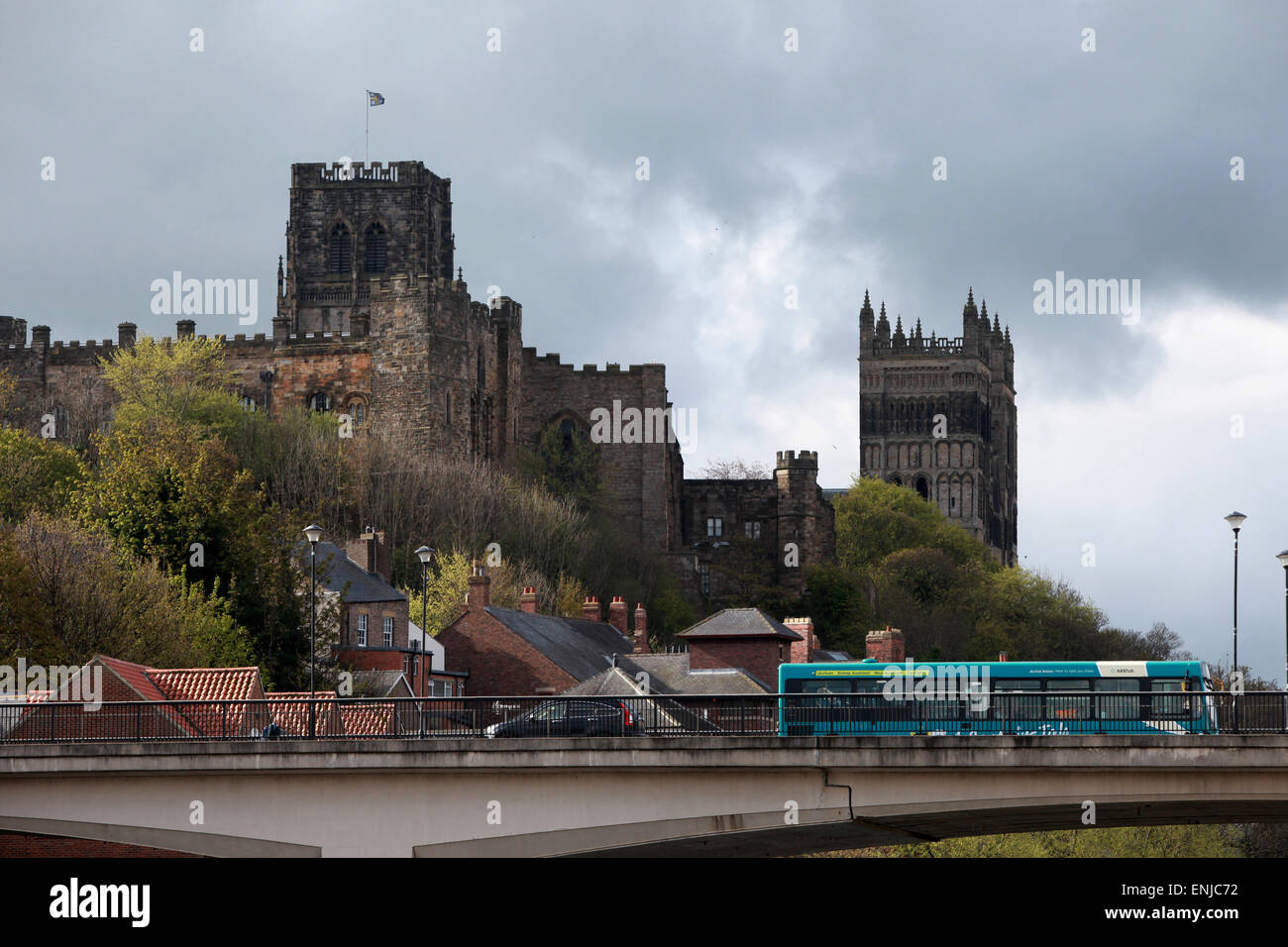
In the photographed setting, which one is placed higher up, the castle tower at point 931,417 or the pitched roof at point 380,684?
the castle tower at point 931,417

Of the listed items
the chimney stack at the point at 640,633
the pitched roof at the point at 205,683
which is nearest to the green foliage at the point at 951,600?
the chimney stack at the point at 640,633

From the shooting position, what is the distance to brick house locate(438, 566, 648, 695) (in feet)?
238

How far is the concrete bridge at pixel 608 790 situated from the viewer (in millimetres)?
36219

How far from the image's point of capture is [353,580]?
233 feet

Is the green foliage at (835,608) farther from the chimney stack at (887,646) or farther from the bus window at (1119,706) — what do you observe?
the bus window at (1119,706)

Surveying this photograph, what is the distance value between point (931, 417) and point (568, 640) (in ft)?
384

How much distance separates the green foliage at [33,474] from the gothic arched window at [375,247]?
107ft

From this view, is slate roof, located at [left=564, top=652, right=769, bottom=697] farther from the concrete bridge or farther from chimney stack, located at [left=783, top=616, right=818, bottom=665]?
the concrete bridge

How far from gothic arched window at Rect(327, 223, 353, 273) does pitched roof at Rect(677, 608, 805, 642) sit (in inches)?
2084
